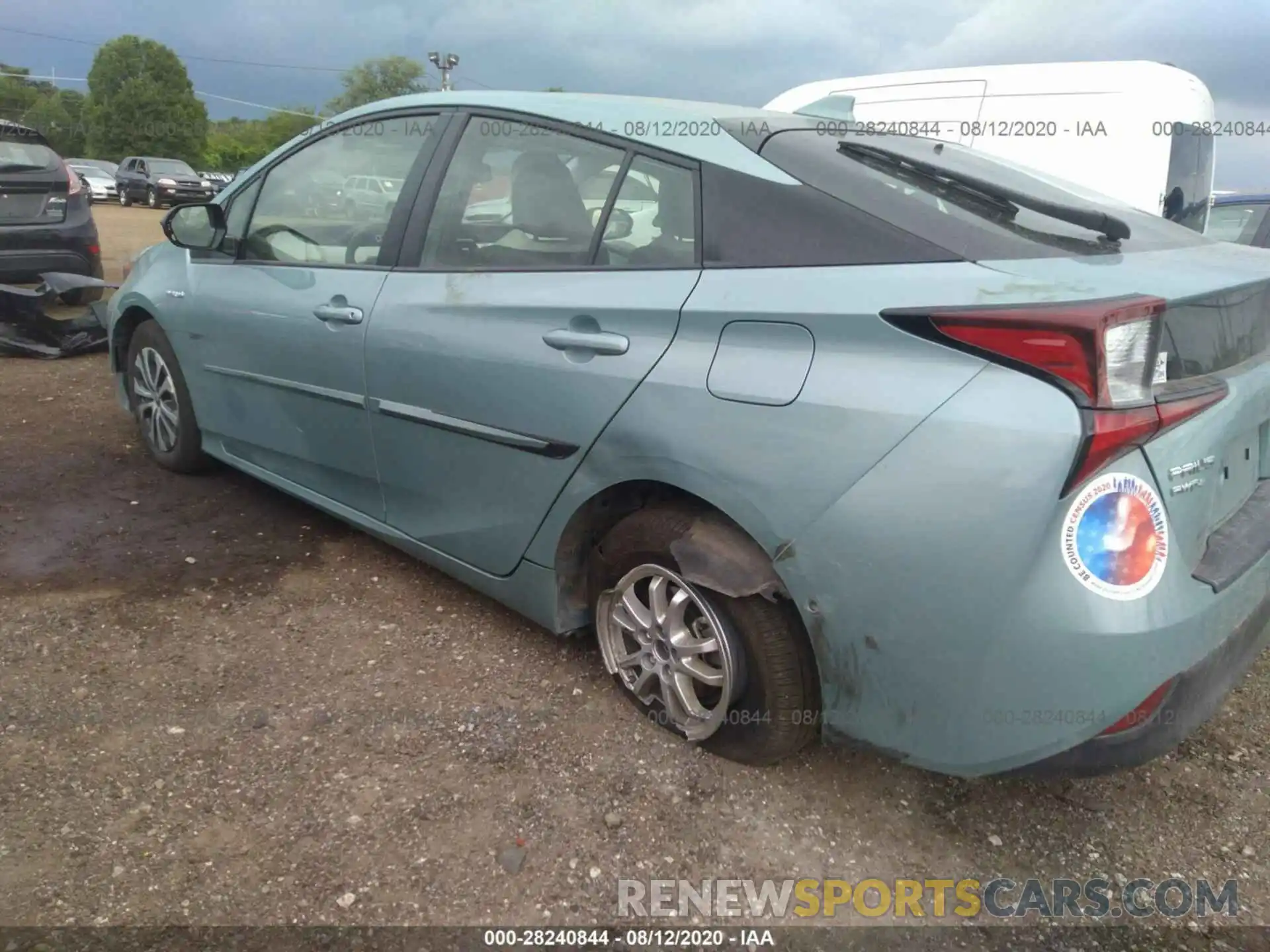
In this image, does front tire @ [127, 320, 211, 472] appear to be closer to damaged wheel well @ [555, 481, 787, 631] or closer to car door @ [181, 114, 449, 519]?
car door @ [181, 114, 449, 519]

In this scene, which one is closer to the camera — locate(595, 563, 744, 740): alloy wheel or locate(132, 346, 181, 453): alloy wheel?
locate(595, 563, 744, 740): alloy wheel

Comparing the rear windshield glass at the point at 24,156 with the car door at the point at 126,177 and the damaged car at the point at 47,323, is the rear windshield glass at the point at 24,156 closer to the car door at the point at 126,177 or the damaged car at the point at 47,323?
the damaged car at the point at 47,323

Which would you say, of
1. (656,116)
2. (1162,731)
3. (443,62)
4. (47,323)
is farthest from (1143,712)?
(443,62)

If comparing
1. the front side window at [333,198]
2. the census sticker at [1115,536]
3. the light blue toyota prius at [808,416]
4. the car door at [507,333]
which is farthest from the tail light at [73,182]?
the census sticker at [1115,536]

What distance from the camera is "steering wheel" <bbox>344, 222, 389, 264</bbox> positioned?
116 inches

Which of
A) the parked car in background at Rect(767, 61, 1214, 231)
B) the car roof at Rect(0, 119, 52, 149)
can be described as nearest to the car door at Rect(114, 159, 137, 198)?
the car roof at Rect(0, 119, 52, 149)

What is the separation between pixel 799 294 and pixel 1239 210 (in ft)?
→ 22.1

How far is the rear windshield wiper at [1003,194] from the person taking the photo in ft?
7.11

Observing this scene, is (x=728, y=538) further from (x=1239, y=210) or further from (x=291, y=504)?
(x=1239, y=210)

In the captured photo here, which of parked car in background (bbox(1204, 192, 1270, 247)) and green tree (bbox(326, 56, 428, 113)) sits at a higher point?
green tree (bbox(326, 56, 428, 113))

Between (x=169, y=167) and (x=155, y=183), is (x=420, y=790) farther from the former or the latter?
(x=169, y=167)

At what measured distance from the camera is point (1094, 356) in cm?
164

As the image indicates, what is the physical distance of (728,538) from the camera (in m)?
2.13

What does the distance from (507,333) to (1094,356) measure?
1429mm
